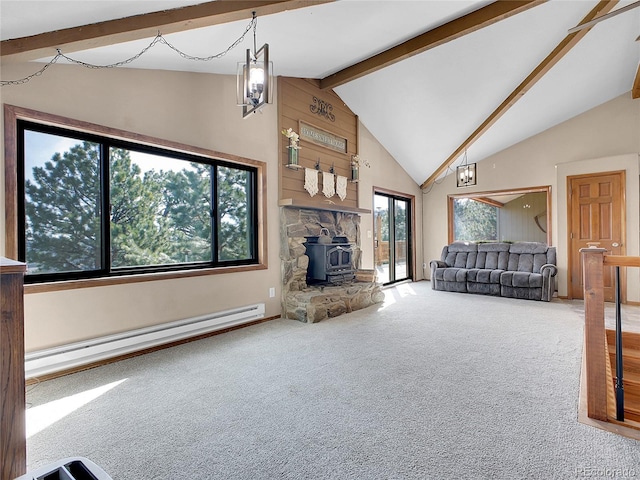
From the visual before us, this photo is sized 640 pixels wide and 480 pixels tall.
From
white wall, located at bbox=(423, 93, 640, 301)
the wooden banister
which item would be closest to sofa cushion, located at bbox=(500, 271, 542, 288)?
white wall, located at bbox=(423, 93, 640, 301)

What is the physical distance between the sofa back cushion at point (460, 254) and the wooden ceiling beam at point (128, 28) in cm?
566

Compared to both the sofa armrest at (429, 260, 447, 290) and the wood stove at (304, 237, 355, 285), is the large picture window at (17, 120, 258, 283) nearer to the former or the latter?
the wood stove at (304, 237, 355, 285)

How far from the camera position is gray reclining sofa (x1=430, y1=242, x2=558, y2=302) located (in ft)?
18.4

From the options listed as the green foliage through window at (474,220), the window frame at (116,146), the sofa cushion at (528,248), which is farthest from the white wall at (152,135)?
the green foliage through window at (474,220)

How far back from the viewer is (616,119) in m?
5.64

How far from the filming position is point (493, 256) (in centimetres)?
651

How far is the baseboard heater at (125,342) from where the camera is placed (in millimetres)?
2545

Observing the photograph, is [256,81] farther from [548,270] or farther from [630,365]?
[548,270]

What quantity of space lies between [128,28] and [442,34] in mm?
2956

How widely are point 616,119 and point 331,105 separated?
4.70 metres

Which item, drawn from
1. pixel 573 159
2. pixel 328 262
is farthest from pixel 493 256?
pixel 328 262

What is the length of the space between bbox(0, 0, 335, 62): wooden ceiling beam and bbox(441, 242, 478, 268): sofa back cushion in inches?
223

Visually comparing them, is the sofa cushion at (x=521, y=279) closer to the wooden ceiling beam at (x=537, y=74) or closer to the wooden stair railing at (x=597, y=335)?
the wooden ceiling beam at (x=537, y=74)

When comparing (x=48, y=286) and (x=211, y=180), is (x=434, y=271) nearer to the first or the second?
(x=211, y=180)
